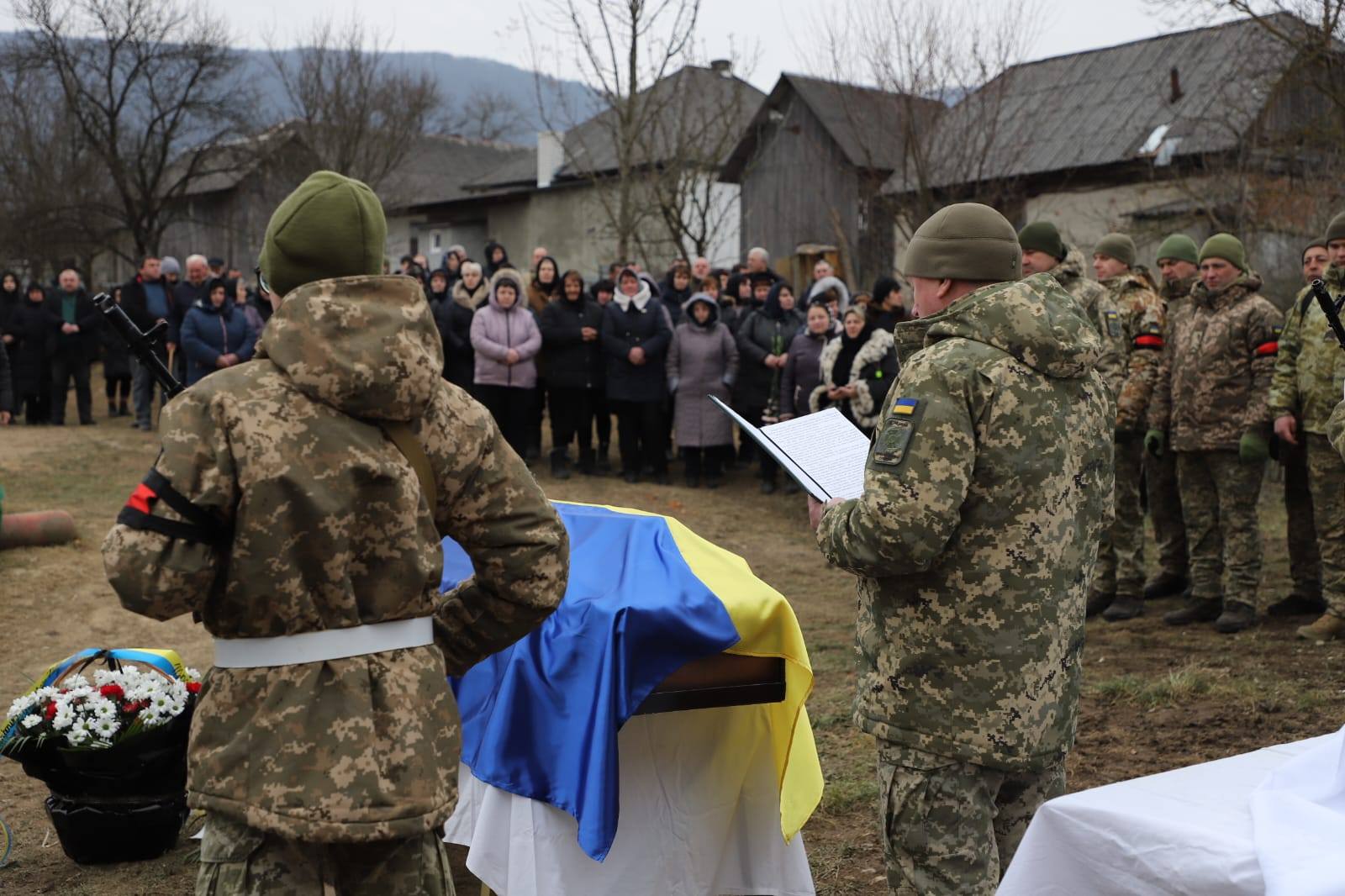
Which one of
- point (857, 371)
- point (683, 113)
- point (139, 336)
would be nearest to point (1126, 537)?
point (857, 371)

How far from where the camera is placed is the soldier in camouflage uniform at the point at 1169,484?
820 centimetres

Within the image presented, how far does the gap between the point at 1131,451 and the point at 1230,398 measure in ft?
2.63

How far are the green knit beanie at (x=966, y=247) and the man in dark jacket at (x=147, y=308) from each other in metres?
13.4

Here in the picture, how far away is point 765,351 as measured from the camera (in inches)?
496

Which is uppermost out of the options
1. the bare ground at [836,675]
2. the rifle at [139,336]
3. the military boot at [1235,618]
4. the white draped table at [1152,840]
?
the rifle at [139,336]

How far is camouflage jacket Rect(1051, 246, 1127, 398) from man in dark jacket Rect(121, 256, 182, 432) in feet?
35.9

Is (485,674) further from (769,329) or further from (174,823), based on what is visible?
(769,329)

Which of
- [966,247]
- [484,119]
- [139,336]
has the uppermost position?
[484,119]

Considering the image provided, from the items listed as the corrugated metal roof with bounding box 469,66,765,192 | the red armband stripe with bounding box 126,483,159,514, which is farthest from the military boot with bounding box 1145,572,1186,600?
the corrugated metal roof with bounding box 469,66,765,192

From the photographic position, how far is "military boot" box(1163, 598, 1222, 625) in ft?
25.6

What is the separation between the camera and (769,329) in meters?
12.7

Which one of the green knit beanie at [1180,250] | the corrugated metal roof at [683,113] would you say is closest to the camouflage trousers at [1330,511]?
the green knit beanie at [1180,250]

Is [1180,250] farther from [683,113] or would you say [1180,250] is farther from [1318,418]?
[683,113]

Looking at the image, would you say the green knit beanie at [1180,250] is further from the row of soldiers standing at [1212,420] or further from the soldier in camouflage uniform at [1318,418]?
the soldier in camouflage uniform at [1318,418]
